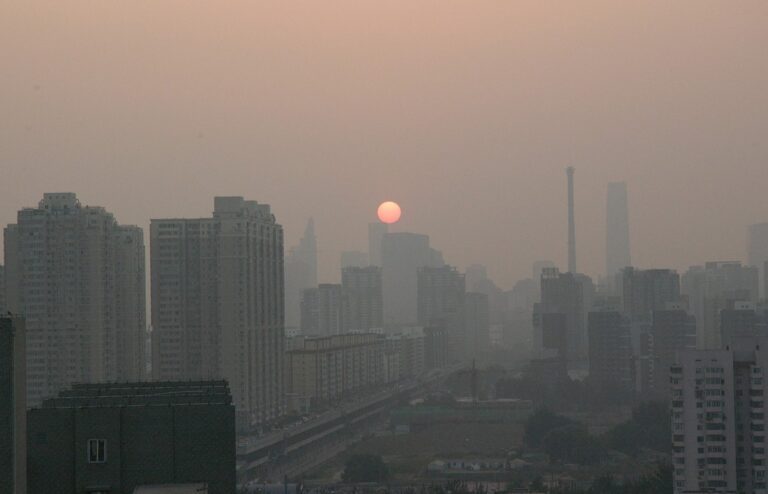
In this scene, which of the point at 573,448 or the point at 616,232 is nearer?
the point at 573,448

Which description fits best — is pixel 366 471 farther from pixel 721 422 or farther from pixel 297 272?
pixel 297 272

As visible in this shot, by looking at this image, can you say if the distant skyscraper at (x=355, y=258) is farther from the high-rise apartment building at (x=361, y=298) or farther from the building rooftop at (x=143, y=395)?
the building rooftop at (x=143, y=395)

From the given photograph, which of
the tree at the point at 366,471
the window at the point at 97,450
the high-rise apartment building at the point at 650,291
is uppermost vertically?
the high-rise apartment building at the point at 650,291

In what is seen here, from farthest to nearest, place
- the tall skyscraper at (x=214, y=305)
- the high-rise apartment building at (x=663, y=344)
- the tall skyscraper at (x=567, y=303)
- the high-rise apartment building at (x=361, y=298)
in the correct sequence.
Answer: the high-rise apartment building at (x=361, y=298)
the tall skyscraper at (x=567, y=303)
the high-rise apartment building at (x=663, y=344)
the tall skyscraper at (x=214, y=305)

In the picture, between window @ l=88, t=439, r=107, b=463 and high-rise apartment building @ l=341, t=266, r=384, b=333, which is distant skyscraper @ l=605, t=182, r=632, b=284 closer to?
high-rise apartment building @ l=341, t=266, r=384, b=333

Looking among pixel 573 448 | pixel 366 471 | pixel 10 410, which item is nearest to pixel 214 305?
pixel 366 471

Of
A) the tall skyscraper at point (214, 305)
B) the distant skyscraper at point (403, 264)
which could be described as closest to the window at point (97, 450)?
the tall skyscraper at point (214, 305)

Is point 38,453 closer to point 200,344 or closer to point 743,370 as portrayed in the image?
point 743,370

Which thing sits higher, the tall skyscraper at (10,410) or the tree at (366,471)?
the tall skyscraper at (10,410)
